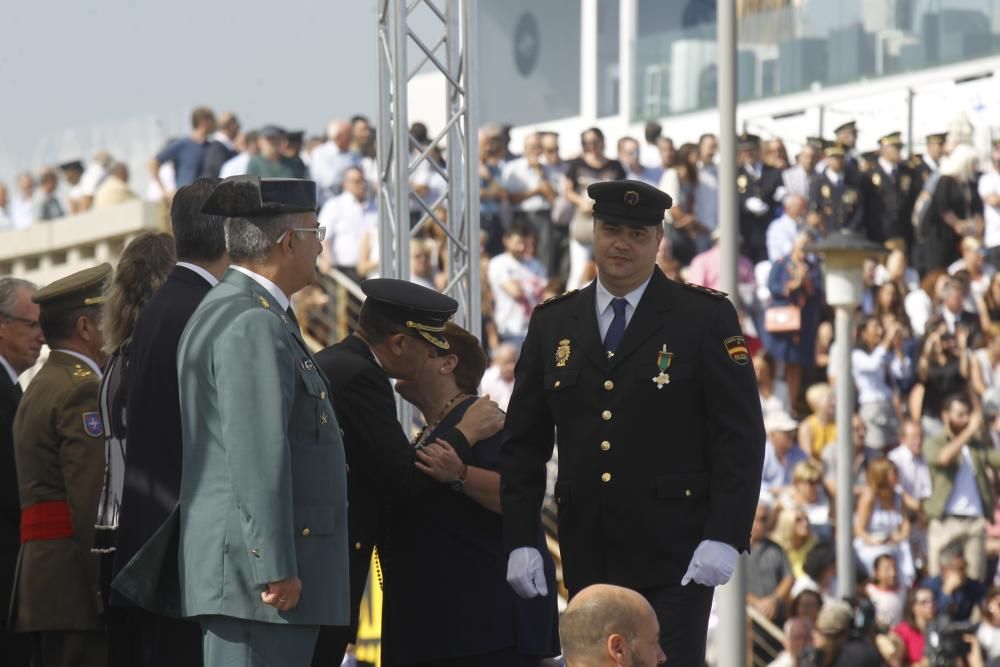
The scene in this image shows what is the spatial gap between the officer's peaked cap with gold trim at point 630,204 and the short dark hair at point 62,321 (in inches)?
68.9

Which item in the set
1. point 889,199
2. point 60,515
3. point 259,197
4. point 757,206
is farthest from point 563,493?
point 889,199

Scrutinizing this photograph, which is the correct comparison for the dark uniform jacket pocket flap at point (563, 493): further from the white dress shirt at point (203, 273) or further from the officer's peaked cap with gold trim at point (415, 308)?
the white dress shirt at point (203, 273)

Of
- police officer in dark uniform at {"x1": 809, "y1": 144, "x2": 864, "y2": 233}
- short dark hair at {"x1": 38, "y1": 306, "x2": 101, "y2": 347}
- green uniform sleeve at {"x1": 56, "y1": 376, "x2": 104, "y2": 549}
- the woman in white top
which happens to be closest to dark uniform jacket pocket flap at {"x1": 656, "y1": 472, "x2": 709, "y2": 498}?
green uniform sleeve at {"x1": 56, "y1": 376, "x2": 104, "y2": 549}

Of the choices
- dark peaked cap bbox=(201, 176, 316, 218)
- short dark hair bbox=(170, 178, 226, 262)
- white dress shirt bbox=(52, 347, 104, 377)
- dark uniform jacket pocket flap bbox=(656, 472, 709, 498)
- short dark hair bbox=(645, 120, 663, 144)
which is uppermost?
short dark hair bbox=(645, 120, 663, 144)

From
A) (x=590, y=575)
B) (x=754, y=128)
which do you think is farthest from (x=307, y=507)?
(x=754, y=128)

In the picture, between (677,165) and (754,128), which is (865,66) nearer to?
(754,128)

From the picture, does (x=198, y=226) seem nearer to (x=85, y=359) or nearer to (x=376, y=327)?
(x=376, y=327)

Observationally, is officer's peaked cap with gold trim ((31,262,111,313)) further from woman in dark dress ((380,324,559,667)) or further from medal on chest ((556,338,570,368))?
medal on chest ((556,338,570,368))

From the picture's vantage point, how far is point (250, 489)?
4.71m

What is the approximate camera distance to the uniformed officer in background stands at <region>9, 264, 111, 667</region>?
19.8 feet

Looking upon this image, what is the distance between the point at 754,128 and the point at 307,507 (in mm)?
18141

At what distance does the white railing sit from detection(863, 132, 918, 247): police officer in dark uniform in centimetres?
645

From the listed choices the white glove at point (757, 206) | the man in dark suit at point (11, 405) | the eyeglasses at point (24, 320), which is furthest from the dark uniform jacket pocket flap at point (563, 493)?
the white glove at point (757, 206)

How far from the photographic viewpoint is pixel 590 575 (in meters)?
5.54
